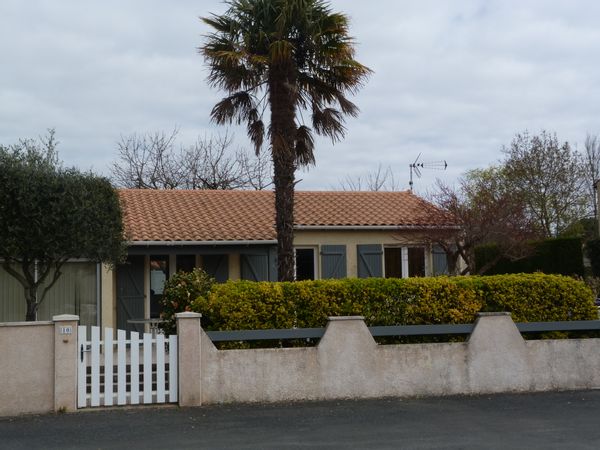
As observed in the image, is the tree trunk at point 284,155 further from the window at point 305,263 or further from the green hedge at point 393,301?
the window at point 305,263

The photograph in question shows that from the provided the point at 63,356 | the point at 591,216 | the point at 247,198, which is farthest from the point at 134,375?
the point at 591,216

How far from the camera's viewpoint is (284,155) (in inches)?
507

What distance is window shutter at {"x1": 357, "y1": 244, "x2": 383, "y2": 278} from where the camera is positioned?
1775cm

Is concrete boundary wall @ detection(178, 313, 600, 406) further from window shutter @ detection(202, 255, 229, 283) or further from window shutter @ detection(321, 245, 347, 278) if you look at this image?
window shutter @ detection(321, 245, 347, 278)

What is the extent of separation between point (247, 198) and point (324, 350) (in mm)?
10378

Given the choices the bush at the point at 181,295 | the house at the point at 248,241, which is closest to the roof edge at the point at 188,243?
the house at the point at 248,241

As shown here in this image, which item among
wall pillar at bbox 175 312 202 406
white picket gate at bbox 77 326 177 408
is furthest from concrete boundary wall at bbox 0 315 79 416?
wall pillar at bbox 175 312 202 406

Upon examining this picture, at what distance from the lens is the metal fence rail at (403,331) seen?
9.38 meters

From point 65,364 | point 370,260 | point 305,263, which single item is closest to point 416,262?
point 370,260

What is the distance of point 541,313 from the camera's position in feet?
34.7

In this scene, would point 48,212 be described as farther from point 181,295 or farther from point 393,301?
point 393,301

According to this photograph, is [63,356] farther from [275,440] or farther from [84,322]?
[84,322]

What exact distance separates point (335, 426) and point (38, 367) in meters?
3.85

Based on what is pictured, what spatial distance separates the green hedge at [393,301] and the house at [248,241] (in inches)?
200
